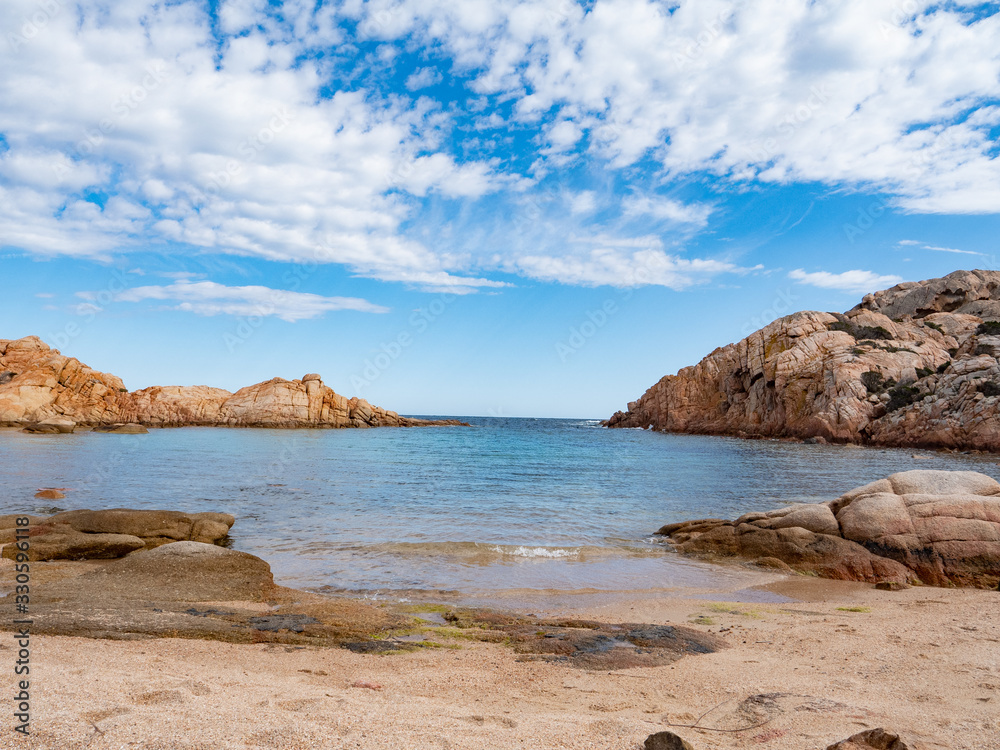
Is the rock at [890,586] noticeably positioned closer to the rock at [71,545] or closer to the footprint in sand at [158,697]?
the footprint in sand at [158,697]

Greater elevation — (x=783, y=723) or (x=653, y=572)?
(x=783, y=723)

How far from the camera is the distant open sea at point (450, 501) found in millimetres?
12289

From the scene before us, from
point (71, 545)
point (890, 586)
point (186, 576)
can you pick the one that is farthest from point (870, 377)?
point (71, 545)

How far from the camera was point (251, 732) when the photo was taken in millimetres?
3805

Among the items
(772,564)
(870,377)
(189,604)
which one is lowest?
(772,564)

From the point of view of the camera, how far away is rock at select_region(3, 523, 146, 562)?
11695 millimetres

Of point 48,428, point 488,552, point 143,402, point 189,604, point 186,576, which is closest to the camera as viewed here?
point 189,604

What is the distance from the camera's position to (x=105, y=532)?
1292 cm

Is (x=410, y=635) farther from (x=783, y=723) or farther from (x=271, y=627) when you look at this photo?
(x=783, y=723)

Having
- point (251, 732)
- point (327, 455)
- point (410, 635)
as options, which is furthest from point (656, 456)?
point (251, 732)

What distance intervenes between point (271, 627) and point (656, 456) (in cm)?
4193

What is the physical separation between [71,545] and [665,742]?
1343 cm

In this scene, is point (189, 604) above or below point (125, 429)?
below

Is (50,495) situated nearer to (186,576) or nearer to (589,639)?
(186,576)
